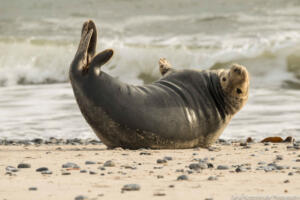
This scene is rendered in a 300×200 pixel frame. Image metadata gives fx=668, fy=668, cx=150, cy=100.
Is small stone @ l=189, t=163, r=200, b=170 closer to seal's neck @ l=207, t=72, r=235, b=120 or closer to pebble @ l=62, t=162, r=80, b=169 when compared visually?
pebble @ l=62, t=162, r=80, b=169

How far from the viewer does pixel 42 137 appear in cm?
820

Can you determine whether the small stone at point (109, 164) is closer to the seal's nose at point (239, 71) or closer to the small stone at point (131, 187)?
the small stone at point (131, 187)

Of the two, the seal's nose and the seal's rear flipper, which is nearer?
the seal's rear flipper

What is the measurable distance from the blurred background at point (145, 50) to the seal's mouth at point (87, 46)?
6.98 feet

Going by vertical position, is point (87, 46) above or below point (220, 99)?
above

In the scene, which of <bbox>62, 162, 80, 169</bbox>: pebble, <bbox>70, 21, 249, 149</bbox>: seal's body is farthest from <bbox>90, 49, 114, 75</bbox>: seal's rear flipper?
<bbox>62, 162, 80, 169</bbox>: pebble

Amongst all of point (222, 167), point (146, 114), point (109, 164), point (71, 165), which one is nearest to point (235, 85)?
point (146, 114)

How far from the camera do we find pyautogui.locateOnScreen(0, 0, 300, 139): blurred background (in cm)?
937

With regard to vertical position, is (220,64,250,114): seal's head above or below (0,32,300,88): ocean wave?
below

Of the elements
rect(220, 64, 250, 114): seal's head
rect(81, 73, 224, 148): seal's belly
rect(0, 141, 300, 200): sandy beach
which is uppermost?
rect(220, 64, 250, 114): seal's head

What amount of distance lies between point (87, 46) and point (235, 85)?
4.92 feet

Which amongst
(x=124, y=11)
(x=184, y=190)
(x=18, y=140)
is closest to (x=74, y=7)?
(x=124, y=11)

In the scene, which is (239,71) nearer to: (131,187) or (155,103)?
(155,103)

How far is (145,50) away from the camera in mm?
17922
